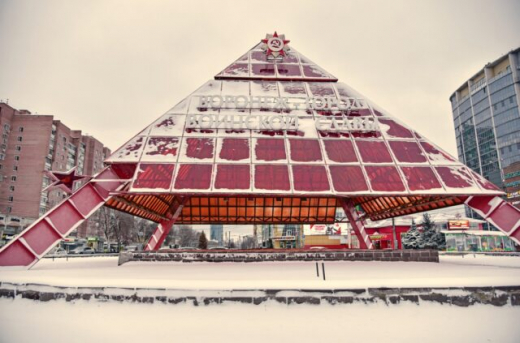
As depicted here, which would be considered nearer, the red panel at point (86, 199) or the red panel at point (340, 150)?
the red panel at point (86, 199)

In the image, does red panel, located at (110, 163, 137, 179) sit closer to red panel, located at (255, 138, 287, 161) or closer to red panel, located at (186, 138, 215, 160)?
red panel, located at (186, 138, 215, 160)

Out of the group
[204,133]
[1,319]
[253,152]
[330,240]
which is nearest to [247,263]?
[253,152]

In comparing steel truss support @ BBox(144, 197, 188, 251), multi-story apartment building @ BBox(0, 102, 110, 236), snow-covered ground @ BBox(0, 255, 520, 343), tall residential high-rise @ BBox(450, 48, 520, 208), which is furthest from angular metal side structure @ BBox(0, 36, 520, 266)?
tall residential high-rise @ BBox(450, 48, 520, 208)

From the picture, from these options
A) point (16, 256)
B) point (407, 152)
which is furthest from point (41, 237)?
point (407, 152)

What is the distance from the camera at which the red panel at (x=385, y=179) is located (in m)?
18.9

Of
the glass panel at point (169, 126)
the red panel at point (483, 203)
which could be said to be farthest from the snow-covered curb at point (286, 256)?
the glass panel at point (169, 126)

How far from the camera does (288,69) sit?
96.3 feet

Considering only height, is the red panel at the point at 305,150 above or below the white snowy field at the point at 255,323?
A: above

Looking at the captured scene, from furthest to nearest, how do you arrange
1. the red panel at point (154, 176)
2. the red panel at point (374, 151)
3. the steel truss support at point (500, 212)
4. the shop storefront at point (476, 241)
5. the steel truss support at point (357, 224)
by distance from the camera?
the shop storefront at point (476, 241) → the steel truss support at point (357, 224) → the red panel at point (374, 151) → the red panel at point (154, 176) → the steel truss support at point (500, 212)

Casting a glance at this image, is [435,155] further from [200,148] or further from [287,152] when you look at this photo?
[200,148]

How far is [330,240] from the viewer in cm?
8000

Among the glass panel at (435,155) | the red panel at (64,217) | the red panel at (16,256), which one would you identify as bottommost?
the red panel at (16,256)

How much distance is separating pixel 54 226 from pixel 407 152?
22.1 m

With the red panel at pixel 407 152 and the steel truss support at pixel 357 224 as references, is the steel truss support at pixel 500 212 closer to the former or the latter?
the red panel at pixel 407 152
